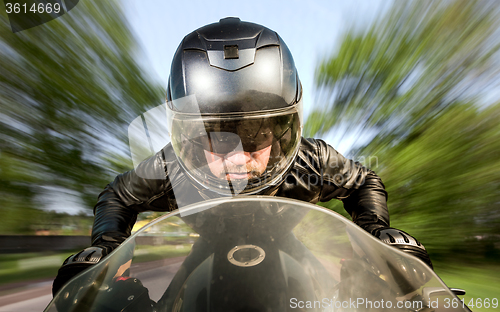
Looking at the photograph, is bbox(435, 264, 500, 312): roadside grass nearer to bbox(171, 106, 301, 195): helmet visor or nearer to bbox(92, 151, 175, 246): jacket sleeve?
bbox(171, 106, 301, 195): helmet visor

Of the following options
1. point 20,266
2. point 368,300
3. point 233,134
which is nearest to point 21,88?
point 20,266

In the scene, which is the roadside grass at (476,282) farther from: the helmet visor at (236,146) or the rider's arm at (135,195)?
the rider's arm at (135,195)

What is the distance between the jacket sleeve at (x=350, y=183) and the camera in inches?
47.9

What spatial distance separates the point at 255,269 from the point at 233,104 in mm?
602

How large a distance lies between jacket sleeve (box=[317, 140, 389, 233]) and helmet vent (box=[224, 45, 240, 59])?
26.5 inches

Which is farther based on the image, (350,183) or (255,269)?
(350,183)

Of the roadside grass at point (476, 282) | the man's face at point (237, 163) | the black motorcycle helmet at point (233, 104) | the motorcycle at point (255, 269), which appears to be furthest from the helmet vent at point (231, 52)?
the roadside grass at point (476, 282)

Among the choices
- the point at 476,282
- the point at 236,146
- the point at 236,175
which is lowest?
the point at 476,282

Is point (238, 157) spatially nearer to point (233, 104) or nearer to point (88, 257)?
point (233, 104)

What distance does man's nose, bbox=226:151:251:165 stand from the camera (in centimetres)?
90

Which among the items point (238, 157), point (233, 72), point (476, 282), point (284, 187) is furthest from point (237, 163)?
point (476, 282)

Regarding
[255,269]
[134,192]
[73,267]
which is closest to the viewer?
[255,269]

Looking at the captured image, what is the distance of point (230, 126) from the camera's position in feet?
2.91

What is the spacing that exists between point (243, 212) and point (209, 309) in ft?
0.51
